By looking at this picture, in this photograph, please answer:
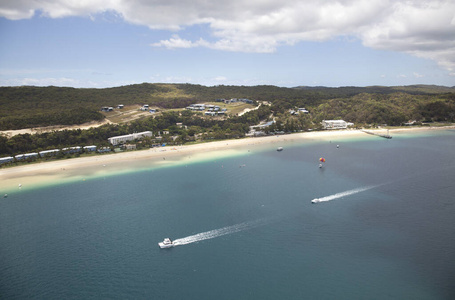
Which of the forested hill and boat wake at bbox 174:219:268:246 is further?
the forested hill

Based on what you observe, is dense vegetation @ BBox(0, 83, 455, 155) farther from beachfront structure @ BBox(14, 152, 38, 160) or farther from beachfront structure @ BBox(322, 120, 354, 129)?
beachfront structure @ BBox(14, 152, 38, 160)

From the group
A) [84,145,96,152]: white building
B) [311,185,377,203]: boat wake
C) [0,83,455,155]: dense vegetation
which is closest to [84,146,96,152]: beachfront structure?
[84,145,96,152]: white building

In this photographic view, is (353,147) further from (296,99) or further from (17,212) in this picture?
(17,212)

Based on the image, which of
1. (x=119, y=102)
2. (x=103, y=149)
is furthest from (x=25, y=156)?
(x=119, y=102)

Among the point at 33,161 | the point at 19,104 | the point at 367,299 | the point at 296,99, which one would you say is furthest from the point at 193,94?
the point at 367,299

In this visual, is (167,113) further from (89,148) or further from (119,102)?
(89,148)

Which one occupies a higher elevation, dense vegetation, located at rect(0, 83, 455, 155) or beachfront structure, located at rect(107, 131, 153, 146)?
dense vegetation, located at rect(0, 83, 455, 155)

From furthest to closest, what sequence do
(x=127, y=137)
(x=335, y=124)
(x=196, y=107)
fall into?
(x=196, y=107) < (x=335, y=124) < (x=127, y=137)
